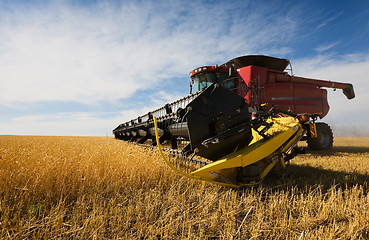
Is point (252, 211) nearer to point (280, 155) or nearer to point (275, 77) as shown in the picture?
point (280, 155)

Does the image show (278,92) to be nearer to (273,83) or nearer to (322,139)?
(273,83)

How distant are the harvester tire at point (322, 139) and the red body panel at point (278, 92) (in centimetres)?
50

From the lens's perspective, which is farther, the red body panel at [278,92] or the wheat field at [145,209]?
the red body panel at [278,92]

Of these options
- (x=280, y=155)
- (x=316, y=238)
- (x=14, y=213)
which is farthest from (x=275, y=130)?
(x=14, y=213)

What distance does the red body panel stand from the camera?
547 cm

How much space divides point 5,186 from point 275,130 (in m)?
3.23

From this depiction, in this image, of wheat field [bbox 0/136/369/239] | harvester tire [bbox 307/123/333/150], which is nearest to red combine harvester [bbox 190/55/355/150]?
harvester tire [bbox 307/123/333/150]

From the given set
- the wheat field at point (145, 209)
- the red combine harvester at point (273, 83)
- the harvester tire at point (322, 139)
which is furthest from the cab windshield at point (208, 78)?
the wheat field at point (145, 209)

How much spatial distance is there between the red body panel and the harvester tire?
495 millimetres

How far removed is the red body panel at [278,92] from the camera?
5.47m

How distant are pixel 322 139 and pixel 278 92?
7.34ft

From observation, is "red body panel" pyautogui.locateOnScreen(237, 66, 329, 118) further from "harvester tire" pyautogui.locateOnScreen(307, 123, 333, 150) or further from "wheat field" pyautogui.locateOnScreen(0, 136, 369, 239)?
"wheat field" pyautogui.locateOnScreen(0, 136, 369, 239)

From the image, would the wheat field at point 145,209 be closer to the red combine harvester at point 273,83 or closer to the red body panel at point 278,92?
the red body panel at point 278,92

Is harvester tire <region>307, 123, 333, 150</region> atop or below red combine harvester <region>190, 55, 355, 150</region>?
below
